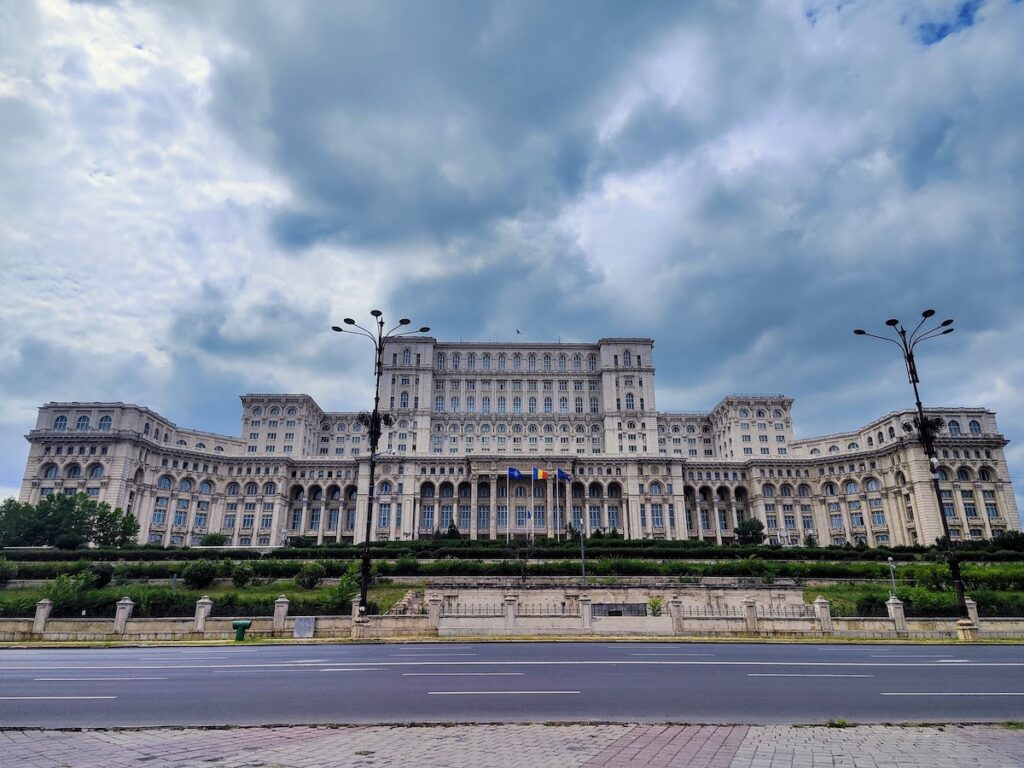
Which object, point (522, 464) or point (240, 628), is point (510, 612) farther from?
point (522, 464)

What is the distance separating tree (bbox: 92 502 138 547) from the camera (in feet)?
229

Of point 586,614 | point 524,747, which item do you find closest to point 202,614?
point 586,614

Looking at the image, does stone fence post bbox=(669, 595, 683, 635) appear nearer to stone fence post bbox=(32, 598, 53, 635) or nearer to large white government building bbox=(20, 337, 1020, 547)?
stone fence post bbox=(32, 598, 53, 635)

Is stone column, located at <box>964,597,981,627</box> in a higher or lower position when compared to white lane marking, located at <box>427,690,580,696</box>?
higher

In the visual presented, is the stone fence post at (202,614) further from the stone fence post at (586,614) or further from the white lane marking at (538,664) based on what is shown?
the stone fence post at (586,614)

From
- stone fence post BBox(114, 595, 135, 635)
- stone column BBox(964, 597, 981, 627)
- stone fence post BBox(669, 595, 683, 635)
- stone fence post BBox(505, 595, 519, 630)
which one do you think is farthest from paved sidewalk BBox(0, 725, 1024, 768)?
stone column BBox(964, 597, 981, 627)

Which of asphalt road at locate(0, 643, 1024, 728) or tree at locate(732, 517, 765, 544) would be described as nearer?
asphalt road at locate(0, 643, 1024, 728)

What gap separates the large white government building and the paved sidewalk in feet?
238

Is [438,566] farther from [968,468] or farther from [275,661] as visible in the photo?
[968,468]

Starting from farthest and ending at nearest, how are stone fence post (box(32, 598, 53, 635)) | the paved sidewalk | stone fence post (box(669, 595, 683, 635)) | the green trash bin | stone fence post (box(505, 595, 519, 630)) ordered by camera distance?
stone fence post (box(32, 598, 53, 635)) < stone fence post (box(669, 595, 683, 635)) < stone fence post (box(505, 595, 519, 630)) < the green trash bin < the paved sidewalk

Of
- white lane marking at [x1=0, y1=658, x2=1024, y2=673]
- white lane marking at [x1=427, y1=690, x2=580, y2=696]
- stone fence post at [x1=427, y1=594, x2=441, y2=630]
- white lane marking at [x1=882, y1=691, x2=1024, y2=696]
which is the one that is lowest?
white lane marking at [x1=0, y1=658, x2=1024, y2=673]

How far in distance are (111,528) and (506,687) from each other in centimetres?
7481

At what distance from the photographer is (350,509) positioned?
334 feet

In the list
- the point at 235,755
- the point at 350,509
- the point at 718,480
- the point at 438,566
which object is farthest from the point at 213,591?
the point at 718,480
